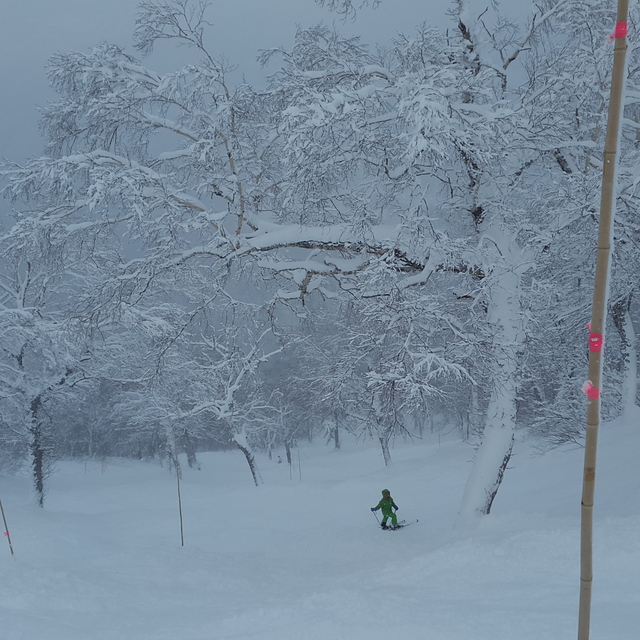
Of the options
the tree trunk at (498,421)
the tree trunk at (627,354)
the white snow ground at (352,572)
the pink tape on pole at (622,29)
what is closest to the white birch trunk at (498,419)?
the tree trunk at (498,421)

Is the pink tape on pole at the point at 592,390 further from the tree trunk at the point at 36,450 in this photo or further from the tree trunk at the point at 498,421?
the tree trunk at the point at 36,450

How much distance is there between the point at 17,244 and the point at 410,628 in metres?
6.21

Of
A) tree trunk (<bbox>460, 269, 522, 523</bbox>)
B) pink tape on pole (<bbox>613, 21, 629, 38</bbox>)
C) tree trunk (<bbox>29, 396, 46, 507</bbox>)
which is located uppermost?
pink tape on pole (<bbox>613, 21, 629, 38</bbox>)

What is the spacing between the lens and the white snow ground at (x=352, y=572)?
407cm

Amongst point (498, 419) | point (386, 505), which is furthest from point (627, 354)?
point (498, 419)

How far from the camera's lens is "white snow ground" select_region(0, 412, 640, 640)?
4.07 m

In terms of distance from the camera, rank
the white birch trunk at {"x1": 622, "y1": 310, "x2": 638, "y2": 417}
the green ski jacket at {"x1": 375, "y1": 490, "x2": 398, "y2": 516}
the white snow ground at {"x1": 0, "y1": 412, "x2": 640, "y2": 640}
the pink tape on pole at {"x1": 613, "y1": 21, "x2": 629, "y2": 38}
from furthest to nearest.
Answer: the white birch trunk at {"x1": 622, "y1": 310, "x2": 638, "y2": 417}
the green ski jacket at {"x1": 375, "y1": 490, "x2": 398, "y2": 516}
the white snow ground at {"x1": 0, "y1": 412, "x2": 640, "y2": 640}
the pink tape on pole at {"x1": 613, "y1": 21, "x2": 629, "y2": 38}

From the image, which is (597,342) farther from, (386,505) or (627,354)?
(627,354)

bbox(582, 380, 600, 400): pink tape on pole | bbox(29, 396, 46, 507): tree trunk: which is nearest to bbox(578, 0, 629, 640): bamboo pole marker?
bbox(582, 380, 600, 400): pink tape on pole

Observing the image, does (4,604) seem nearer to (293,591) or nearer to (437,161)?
(293,591)

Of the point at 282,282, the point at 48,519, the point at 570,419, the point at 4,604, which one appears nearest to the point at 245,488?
the point at 48,519

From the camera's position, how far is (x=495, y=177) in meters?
7.07

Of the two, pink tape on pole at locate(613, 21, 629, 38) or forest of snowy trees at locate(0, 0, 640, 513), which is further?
forest of snowy trees at locate(0, 0, 640, 513)

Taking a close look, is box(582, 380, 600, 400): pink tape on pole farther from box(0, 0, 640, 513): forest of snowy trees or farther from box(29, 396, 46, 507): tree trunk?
box(29, 396, 46, 507): tree trunk
